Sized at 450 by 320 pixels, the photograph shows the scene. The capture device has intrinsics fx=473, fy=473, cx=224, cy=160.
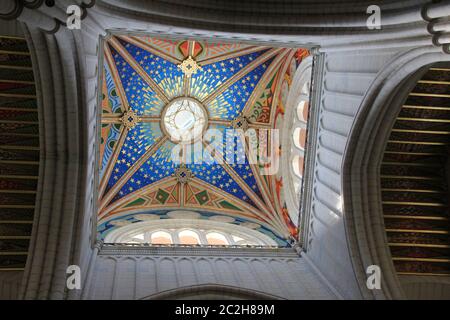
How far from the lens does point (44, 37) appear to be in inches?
304

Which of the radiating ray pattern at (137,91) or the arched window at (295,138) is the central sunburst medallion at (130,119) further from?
the arched window at (295,138)

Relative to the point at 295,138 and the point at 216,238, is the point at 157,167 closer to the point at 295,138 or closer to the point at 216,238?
the point at 216,238

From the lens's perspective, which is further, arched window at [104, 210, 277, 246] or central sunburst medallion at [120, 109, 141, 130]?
central sunburst medallion at [120, 109, 141, 130]

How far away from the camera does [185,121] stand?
1658cm

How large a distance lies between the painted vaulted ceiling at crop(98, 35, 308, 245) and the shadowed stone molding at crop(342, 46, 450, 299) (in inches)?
186

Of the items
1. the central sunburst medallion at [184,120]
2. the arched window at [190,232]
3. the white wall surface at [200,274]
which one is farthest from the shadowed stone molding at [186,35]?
the central sunburst medallion at [184,120]

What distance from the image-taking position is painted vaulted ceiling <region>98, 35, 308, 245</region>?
49.8 feet

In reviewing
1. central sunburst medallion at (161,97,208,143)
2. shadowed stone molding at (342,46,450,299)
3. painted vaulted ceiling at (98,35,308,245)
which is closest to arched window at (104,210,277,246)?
painted vaulted ceiling at (98,35,308,245)

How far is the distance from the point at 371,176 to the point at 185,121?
807 centimetres

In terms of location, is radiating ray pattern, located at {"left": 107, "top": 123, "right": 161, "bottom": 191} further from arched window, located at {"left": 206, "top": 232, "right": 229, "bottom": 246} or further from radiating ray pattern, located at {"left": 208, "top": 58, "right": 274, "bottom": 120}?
arched window, located at {"left": 206, "top": 232, "right": 229, "bottom": 246}

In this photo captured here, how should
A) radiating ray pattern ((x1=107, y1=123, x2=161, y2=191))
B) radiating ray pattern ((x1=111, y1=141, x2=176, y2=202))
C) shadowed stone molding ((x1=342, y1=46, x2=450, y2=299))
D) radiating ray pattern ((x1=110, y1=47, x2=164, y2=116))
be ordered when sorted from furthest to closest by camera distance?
radiating ray pattern ((x1=111, y1=141, x2=176, y2=202)) → radiating ray pattern ((x1=107, y1=123, x2=161, y2=191)) → radiating ray pattern ((x1=110, y1=47, x2=164, y2=116)) → shadowed stone molding ((x1=342, y1=46, x2=450, y2=299))

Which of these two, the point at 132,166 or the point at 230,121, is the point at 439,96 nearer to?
the point at 230,121

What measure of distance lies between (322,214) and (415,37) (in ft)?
15.2
